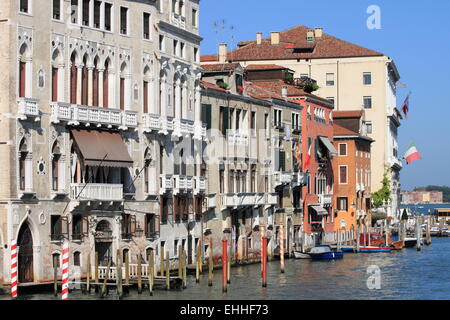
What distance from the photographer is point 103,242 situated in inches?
1575

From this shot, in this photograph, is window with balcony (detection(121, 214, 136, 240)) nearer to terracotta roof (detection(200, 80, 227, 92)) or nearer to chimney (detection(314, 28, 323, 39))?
terracotta roof (detection(200, 80, 227, 92))

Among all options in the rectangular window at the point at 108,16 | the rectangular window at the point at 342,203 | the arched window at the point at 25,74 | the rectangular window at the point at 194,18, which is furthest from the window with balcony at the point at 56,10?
the rectangular window at the point at 342,203

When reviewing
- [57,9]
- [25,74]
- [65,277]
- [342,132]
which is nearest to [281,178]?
[342,132]

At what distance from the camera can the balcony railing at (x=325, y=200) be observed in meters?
68.0

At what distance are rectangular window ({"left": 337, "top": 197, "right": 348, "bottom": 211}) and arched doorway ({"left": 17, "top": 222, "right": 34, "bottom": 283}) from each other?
39335 millimetres

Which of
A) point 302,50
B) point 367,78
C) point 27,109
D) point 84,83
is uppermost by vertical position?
point 302,50

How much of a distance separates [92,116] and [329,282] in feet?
40.0

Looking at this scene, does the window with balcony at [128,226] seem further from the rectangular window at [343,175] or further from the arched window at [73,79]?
the rectangular window at [343,175]

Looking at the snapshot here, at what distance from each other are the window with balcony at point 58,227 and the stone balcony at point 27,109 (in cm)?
346

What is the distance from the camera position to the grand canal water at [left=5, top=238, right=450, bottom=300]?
38.6m

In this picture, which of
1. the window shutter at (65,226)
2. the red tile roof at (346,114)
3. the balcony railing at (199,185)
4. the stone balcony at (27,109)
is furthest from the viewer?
the red tile roof at (346,114)

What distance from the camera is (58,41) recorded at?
123 ft

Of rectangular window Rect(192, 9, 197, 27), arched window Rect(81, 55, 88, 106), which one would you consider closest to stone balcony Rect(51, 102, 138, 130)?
arched window Rect(81, 55, 88, 106)

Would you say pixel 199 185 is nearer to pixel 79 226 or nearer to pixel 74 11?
pixel 79 226
